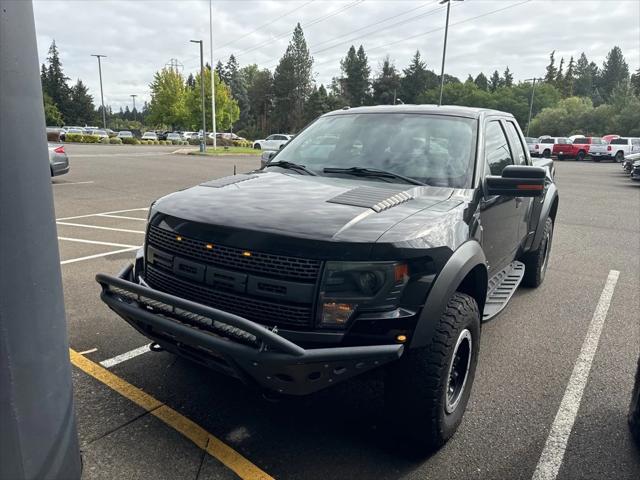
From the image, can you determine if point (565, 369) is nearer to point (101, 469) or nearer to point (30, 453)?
point (101, 469)

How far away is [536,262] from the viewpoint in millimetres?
5324

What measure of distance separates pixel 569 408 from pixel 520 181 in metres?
1.49

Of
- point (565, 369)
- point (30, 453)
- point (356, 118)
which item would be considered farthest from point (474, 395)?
point (30, 453)

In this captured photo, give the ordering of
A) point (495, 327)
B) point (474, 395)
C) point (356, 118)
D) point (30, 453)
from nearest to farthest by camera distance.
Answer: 1. point (30, 453)
2. point (474, 395)
3. point (356, 118)
4. point (495, 327)

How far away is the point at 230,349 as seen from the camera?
2.09 meters

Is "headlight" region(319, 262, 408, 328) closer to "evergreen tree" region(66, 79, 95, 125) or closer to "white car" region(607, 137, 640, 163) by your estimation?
"white car" region(607, 137, 640, 163)

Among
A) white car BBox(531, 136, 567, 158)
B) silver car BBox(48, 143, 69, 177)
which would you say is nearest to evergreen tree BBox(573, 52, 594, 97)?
white car BBox(531, 136, 567, 158)

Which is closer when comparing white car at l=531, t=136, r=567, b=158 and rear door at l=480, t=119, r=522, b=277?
rear door at l=480, t=119, r=522, b=277

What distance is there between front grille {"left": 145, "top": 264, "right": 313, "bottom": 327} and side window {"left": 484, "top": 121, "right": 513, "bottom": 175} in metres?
2.06

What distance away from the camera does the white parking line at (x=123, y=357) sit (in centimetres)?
346

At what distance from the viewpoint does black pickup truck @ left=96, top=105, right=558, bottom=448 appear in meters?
2.16

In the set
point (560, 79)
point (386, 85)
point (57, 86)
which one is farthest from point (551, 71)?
point (57, 86)

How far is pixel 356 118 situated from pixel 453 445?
2.50 meters

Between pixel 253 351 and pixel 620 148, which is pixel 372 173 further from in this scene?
pixel 620 148
